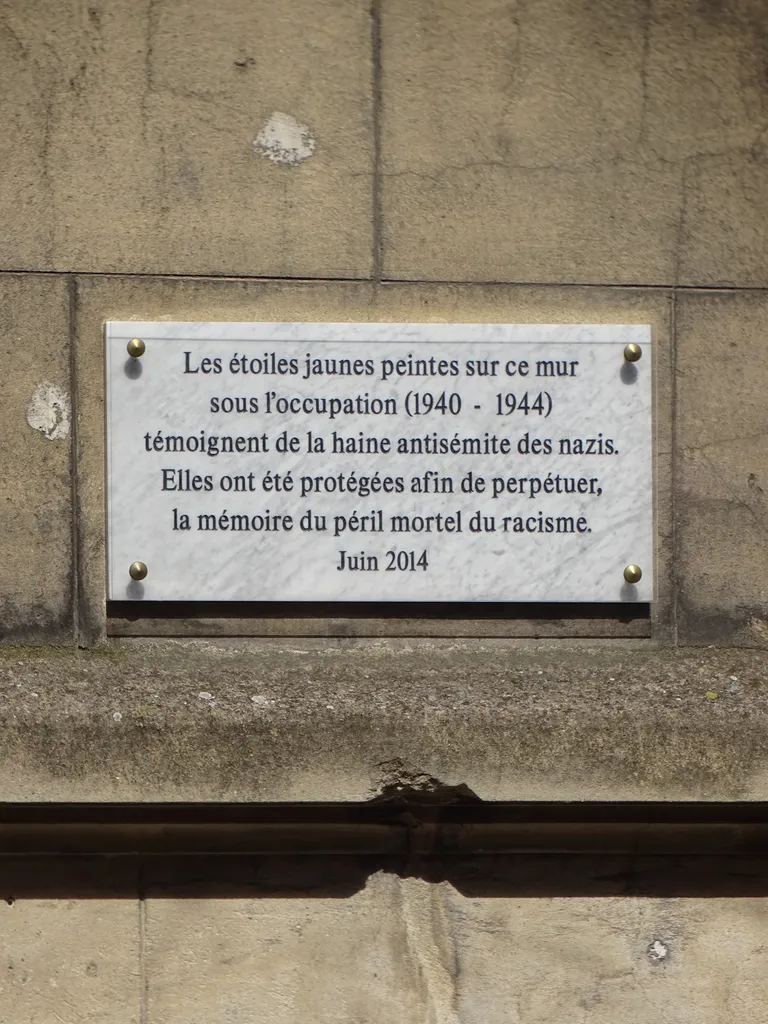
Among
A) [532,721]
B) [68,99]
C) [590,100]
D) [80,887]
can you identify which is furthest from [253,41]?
[80,887]

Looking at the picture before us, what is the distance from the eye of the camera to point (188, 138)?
266 cm

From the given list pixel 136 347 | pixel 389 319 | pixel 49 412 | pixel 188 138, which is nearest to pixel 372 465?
pixel 389 319

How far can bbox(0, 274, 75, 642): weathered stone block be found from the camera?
2.58 m

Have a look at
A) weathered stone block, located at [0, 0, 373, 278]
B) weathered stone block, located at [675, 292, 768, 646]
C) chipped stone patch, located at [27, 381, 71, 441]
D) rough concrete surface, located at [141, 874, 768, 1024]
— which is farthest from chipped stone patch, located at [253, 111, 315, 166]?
rough concrete surface, located at [141, 874, 768, 1024]

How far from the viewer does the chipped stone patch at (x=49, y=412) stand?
260 centimetres

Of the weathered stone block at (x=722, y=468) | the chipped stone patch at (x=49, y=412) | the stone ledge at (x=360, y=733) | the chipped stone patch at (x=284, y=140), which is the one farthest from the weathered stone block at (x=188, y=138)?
the stone ledge at (x=360, y=733)

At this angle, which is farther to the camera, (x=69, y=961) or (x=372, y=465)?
(x=372, y=465)

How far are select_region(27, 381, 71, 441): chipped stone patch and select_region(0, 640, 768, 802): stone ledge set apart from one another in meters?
0.47

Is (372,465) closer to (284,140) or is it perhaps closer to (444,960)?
(284,140)

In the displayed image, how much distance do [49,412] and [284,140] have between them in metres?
0.78

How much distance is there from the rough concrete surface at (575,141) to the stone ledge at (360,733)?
0.91m

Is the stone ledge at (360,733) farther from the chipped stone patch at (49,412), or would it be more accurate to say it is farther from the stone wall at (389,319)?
the chipped stone patch at (49,412)

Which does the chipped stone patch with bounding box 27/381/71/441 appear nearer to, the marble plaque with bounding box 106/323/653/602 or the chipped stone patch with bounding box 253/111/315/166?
the marble plaque with bounding box 106/323/653/602

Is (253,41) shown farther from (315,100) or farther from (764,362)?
(764,362)
